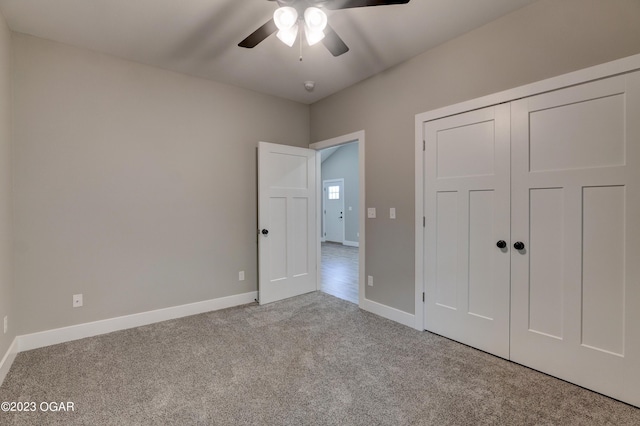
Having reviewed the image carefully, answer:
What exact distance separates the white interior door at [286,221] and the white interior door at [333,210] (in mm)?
5057

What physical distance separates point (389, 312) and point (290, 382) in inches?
56.9

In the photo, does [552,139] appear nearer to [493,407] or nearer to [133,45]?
[493,407]

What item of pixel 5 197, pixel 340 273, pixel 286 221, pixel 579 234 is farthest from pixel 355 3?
pixel 340 273

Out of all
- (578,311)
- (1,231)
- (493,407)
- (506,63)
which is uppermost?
(506,63)

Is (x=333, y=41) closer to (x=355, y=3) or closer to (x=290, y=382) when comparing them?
(x=355, y=3)

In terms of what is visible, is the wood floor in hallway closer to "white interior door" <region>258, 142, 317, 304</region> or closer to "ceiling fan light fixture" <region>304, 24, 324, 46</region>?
"white interior door" <region>258, 142, 317, 304</region>

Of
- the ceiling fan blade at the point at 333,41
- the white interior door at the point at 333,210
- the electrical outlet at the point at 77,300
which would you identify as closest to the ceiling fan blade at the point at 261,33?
the ceiling fan blade at the point at 333,41

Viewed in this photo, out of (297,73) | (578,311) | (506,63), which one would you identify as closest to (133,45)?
(297,73)

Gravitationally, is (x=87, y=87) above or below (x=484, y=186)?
above

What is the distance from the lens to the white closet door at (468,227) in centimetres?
229

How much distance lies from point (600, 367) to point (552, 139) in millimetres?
1502

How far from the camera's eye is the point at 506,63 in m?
2.25

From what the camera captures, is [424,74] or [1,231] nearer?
[1,231]

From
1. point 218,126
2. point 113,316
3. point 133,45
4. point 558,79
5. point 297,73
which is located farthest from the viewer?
A: point 218,126
